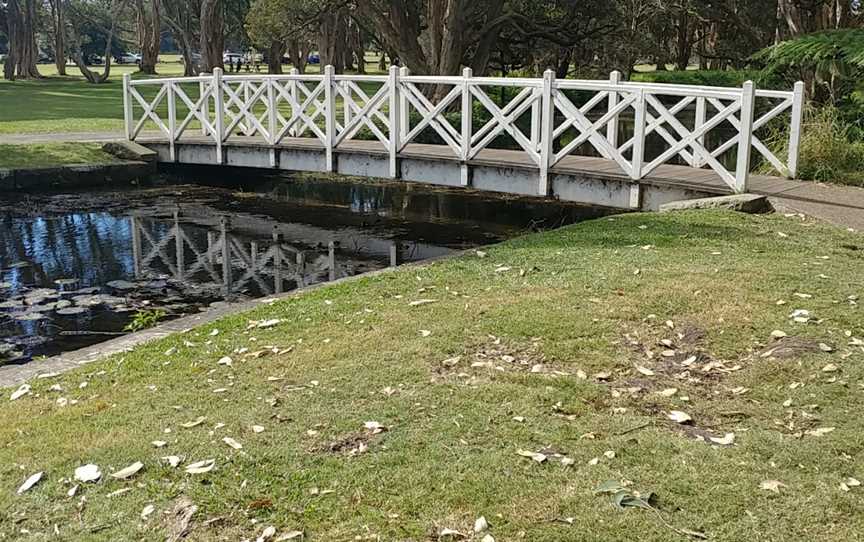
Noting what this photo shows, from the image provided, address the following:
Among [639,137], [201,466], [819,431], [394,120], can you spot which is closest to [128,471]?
[201,466]

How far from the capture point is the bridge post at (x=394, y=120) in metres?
14.7

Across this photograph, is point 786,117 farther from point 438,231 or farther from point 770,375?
point 770,375

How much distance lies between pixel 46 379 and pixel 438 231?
9.86 m

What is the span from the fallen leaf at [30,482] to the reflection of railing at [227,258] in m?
6.75

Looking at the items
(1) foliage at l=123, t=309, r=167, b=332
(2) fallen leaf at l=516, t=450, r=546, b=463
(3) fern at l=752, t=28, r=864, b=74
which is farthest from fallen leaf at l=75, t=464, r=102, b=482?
(3) fern at l=752, t=28, r=864, b=74

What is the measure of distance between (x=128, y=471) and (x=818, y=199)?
949cm

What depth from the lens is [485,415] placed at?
16.4 feet

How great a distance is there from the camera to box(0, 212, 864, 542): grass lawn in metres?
3.97

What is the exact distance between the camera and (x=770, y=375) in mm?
5582

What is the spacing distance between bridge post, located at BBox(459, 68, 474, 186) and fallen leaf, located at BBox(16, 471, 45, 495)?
33.3 ft

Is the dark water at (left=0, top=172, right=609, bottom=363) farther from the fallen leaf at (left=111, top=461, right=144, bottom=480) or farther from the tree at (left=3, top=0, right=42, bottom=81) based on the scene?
the tree at (left=3, top=0, right=42, bottom=81)

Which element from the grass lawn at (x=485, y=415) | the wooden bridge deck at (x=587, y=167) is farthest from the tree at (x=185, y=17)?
the grass lawn at (x=485, y=415)

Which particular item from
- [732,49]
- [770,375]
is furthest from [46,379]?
[732,49]

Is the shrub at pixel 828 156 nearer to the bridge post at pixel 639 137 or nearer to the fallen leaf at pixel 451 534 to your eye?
the bridge post at pixel 639 137
